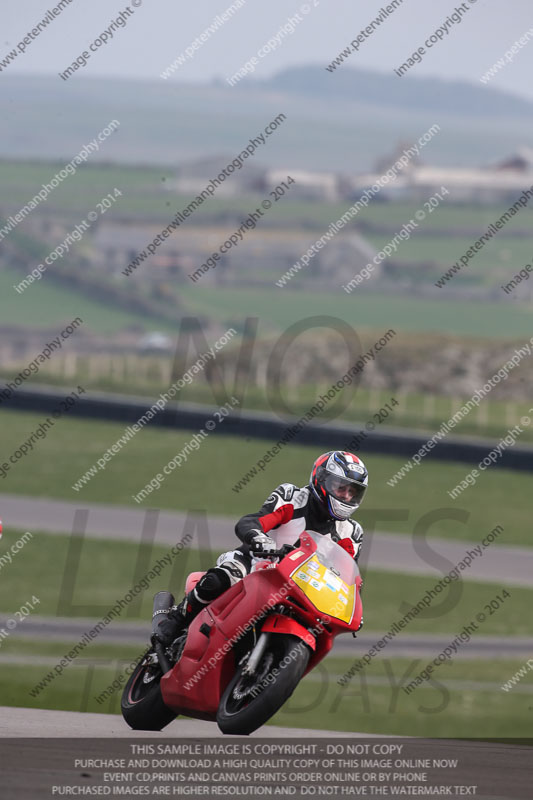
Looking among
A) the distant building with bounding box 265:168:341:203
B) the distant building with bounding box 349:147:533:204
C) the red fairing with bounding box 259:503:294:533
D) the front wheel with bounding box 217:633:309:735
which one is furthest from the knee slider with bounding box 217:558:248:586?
the distant building with bounding box 349:147:533:204

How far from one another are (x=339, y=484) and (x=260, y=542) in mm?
664

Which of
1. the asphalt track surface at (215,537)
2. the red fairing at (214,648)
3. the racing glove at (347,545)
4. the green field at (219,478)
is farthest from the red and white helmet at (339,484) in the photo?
the green field at (219,478)

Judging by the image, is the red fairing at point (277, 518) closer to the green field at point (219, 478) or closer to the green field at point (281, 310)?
the green field at point (219, 478)

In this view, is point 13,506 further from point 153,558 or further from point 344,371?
point 344,371

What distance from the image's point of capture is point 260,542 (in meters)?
Answer: 7.43

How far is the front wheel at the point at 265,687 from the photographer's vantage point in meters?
6.98

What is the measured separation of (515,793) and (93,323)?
8207cm

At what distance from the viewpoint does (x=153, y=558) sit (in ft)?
71.7

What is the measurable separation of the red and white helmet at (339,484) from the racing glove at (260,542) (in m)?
0.50

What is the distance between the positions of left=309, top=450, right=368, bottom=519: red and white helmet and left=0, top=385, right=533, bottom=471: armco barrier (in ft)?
81.0

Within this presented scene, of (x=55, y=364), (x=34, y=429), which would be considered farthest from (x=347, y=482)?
(x=55, y=364)

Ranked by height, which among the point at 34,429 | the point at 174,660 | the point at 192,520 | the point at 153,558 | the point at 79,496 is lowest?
the point at 34,429

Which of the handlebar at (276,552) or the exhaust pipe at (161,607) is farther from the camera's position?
the exhaust pipe at (161,607)

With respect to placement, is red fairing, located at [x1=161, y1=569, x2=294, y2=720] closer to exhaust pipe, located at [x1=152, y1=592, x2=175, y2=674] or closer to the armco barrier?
exhaust pipe, located at [x1=152, y1=592, x2=175, y2=674]
